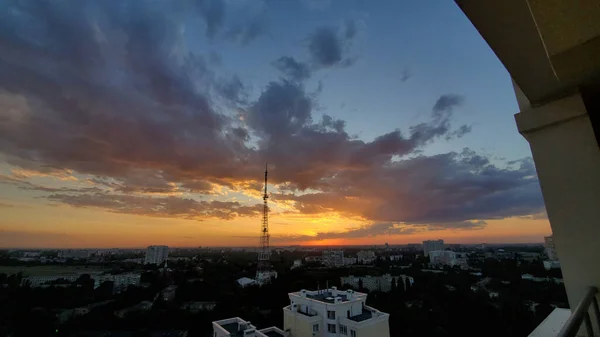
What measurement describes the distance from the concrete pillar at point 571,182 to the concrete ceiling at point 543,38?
0.41ft

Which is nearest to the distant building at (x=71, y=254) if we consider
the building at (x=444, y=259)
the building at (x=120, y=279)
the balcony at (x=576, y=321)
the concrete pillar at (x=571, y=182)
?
the building at (x=120, y=279)

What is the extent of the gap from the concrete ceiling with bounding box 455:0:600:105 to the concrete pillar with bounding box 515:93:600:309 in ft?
0.41

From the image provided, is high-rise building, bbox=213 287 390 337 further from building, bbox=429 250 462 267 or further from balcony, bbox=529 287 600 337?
building, bbox=429 250 462 267

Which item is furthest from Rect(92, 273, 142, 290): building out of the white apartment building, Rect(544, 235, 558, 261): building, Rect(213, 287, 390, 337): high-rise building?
Rect(544, 235, 558, 261): building

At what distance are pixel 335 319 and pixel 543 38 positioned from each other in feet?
35.7

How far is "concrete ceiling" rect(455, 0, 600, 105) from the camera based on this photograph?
A: 0.66 metres

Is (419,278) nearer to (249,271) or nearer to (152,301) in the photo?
(249,271)

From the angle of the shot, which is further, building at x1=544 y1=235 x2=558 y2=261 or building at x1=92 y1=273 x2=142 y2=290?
building at x1=92 y1=273 x2=142 y2=290

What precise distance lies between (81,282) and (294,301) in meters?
23.6

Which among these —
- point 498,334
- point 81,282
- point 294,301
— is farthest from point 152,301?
point 498,334

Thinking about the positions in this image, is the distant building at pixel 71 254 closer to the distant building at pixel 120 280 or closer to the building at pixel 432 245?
the distant building at pixel 120 280

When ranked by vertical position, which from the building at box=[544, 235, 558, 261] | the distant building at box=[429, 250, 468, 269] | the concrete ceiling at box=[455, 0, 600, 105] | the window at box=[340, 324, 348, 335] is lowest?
the distant building at box=[429, 250, 468, 269]

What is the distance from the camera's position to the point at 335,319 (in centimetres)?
985

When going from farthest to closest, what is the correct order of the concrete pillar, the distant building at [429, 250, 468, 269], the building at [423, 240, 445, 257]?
the building at [423, 240, 445, 257] → the distant building at [429, 250, 468, 269] → the concrete pillar
